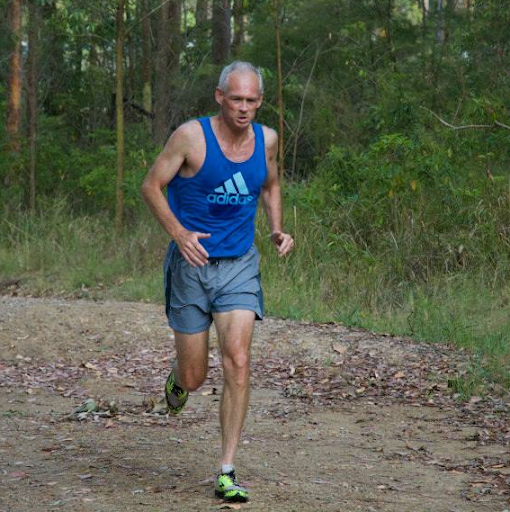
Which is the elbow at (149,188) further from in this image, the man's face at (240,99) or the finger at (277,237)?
the finger at (277,237)

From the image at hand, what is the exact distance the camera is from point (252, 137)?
533 cm

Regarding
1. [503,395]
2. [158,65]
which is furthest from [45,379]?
[158,65]

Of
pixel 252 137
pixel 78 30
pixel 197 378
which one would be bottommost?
pixel 197 378

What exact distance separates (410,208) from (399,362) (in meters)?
4.51

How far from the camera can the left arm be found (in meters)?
5.42

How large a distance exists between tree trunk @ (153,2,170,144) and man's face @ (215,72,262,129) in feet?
51.3

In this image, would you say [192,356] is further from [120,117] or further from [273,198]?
[120,117]

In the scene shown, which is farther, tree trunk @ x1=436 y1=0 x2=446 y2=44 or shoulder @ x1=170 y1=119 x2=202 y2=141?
tree trunk @ x1=436 y1=0 x2=446 y2=44

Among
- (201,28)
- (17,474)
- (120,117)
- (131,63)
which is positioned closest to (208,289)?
(17,474)

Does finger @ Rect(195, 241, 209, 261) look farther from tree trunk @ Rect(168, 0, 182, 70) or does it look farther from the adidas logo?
tree trunk @ Rect(168, 0, 182, 70)

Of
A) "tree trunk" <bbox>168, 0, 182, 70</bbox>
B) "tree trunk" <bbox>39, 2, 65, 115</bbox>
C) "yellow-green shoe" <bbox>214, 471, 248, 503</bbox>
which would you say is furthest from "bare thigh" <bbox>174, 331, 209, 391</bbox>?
"tree trunk" <bbox>39, 2, 65, 115</bbox>

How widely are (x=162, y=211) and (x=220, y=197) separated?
0.28 m

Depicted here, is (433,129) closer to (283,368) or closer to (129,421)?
(283,368)

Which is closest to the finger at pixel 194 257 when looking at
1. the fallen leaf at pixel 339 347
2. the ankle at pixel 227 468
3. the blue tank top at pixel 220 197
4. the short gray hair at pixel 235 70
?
the blue tank top at pixel 220 197
